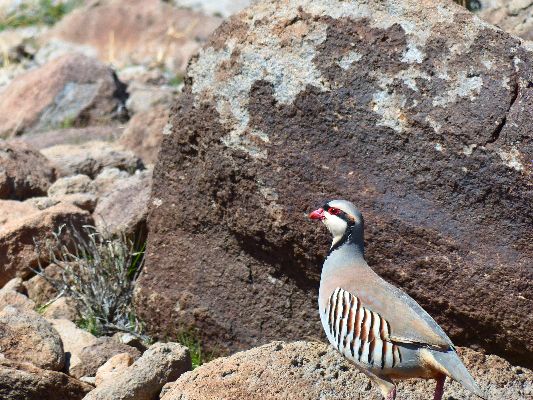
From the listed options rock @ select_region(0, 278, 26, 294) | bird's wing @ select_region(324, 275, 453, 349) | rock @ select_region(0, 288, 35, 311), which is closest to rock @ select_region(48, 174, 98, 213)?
rock @ select_region(0, 278, 26, 294)

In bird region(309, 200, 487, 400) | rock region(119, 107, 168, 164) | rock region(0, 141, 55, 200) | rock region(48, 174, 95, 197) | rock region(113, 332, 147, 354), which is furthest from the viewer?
rock region(119, 107, 168, 164)

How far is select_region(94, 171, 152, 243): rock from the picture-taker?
7.30m

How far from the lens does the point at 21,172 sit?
8.37 m

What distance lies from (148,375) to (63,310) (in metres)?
1.67

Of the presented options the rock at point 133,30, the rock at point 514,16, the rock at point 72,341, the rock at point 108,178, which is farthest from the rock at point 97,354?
the rock at point 133,30

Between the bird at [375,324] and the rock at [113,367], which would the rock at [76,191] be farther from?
the bird at [375,324]

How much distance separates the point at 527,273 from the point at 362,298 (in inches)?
35.0

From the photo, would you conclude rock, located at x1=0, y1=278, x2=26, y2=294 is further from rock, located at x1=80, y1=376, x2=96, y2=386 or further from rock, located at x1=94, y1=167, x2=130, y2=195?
rock, located at x1=94, y1=167, x2=130, y2=195

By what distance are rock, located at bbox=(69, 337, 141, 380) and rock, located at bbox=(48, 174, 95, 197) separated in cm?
226

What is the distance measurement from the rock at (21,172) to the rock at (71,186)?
83mm

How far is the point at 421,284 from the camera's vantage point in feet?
18.1

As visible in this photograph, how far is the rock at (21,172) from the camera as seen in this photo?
27.0 feet

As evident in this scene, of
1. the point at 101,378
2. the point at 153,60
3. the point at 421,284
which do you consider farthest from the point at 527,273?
the point at 153,60

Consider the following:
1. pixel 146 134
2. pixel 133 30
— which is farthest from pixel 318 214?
pixel 133 30
